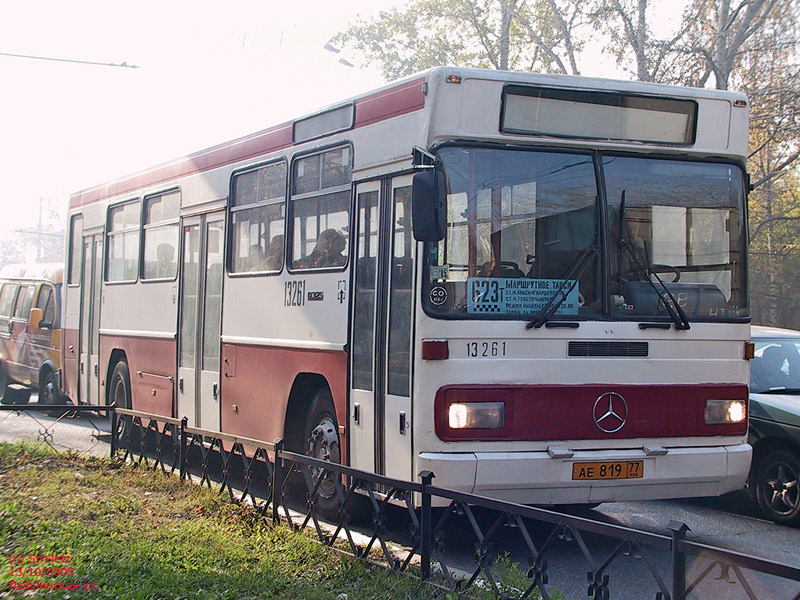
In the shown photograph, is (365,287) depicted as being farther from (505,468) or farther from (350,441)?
(505,468)

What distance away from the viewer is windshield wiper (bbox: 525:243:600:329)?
6531mm

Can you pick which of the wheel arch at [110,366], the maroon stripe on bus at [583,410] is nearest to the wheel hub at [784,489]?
the maroon stripe on bus at [583,410]

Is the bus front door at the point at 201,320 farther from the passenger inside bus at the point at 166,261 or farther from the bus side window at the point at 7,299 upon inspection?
the bus side window at the point at 7,299

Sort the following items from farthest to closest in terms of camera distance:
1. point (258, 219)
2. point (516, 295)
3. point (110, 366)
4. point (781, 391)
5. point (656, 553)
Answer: point (110, 366)
point (258, 219)
point (781, 391)
point (516, 295)
point (656, 553)

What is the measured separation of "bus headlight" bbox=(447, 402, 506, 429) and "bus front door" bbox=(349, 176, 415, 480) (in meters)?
0.39

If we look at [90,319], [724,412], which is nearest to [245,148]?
[724,412]

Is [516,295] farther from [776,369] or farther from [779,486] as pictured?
[776,369]

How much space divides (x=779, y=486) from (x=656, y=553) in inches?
176

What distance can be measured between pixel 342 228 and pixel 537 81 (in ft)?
6.98

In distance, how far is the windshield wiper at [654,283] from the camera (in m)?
6.76

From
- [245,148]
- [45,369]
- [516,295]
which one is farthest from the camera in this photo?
[45,369]

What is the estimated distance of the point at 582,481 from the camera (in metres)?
6.59

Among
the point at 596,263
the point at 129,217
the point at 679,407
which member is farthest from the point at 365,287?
the point at 129,217

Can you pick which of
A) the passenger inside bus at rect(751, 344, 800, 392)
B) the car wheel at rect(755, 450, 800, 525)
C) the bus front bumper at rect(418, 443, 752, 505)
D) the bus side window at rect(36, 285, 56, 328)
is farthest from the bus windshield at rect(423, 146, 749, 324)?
the bus side window at rect(36, 285, 56, 328)
